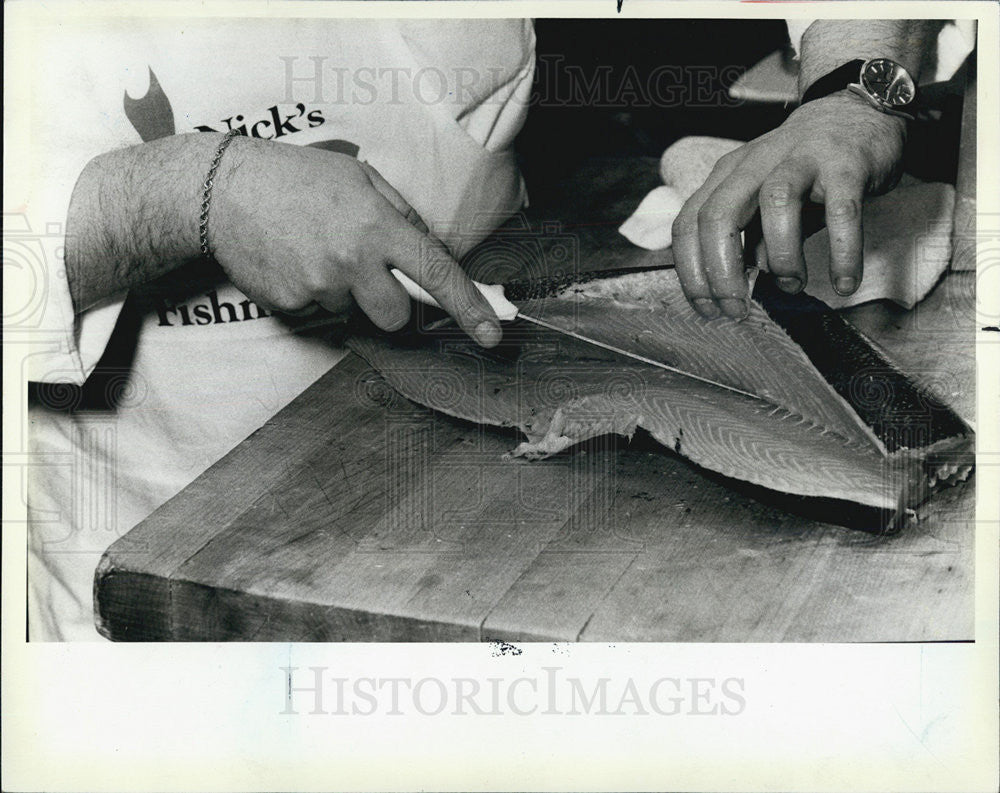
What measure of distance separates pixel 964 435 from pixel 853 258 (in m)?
0.26

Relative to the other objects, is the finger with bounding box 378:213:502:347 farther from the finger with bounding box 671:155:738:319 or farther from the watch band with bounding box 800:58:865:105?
the watch band with bounding box 800:58:865:105

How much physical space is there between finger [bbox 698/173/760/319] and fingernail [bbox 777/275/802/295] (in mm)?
45

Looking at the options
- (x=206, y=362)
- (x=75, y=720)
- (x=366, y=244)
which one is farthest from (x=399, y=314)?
(x=75, y=720)

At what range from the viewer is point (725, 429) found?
1.28 m

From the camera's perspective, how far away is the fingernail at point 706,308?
4.40 ft

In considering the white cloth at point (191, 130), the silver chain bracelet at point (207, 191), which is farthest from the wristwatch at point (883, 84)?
the silver chain bracelet at point (207, 191)

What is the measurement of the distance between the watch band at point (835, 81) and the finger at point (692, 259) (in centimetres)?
26

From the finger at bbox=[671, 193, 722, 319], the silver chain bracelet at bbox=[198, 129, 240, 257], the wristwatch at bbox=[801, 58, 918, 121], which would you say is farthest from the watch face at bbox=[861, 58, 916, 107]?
the silver chain bracelet at bbox=[198, 129, 240, 257]

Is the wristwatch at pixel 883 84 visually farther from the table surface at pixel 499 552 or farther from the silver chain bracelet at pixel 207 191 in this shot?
the silver chain bracelet at pixel 207 191

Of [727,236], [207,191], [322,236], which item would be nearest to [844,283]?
[727,236]

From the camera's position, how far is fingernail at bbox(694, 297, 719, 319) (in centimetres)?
134

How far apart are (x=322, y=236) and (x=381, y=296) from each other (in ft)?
0.37

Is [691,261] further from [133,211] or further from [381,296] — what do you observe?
[133,211]

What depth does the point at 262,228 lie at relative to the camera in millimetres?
1372
